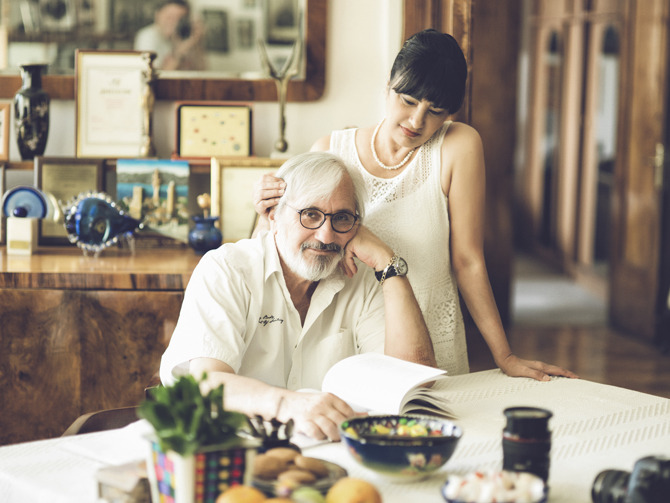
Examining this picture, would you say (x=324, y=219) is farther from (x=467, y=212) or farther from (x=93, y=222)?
(x=93, y=222)

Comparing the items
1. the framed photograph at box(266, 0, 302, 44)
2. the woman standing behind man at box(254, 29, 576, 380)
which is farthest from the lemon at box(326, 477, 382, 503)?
the framed photograph at box(266, 0, 302, 44)

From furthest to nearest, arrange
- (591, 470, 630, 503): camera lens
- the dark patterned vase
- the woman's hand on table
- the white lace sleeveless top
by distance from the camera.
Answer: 1. the dark patterned vase
2. the white lace sleeveless top
3. the woman's hand on table
4. (591, 470, 630, 503): camera lens

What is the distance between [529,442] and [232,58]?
2359 millimetres

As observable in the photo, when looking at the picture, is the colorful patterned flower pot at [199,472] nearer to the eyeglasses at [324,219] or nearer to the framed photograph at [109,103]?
the eyeglasses at [324,219]

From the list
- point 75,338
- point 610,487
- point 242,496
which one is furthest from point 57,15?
point 610,487

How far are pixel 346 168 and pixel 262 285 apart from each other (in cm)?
33

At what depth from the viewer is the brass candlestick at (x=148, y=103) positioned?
3135 millimetres

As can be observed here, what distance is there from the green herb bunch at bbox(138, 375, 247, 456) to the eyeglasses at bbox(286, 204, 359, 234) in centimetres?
86

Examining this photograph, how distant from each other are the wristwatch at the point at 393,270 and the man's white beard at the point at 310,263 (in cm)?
11

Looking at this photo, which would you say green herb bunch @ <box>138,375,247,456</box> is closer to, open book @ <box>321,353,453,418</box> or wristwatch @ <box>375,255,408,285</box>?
open book @ <box>321,353,453,418</box>

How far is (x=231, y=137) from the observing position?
3.22 m

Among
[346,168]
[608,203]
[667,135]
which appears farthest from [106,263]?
[608,203]

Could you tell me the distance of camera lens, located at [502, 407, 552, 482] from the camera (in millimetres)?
1230

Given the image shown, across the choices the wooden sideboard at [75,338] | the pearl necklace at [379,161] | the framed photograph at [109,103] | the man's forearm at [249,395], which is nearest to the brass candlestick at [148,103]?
the framed photograph at [109,103]
